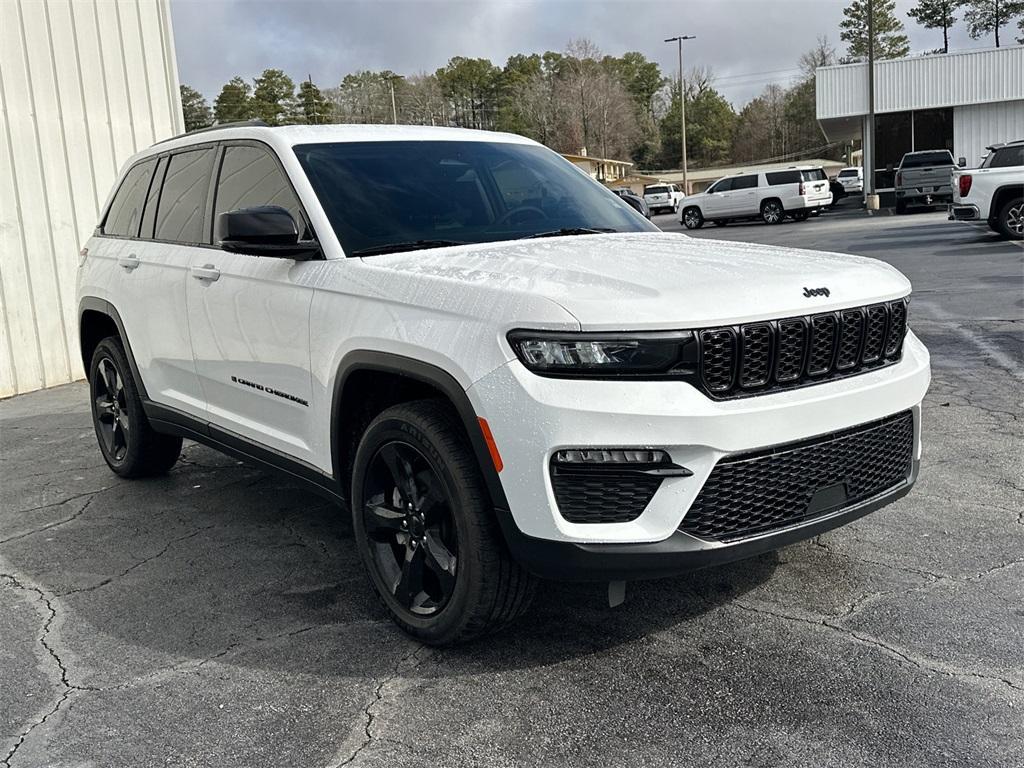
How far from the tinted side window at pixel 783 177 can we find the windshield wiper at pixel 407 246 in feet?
97.8

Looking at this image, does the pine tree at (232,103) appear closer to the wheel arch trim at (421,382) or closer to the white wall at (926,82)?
the white wall at (926,82)

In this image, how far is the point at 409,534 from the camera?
11.6 ft

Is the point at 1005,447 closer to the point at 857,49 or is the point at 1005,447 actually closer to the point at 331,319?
the point at 331,319

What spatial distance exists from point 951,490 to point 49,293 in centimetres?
858

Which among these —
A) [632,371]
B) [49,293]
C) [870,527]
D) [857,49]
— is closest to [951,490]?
[870,527]

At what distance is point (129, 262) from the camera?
5.38 metres

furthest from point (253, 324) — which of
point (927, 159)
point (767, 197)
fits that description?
point (767, 197)

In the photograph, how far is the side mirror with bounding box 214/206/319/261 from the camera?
12.1ft

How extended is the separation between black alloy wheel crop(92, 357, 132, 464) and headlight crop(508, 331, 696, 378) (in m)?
3.67

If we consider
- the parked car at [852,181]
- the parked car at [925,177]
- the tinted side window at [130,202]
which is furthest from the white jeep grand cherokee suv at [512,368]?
the parked car at [852,181]

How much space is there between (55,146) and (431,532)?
8341 mm

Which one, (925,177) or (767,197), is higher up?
(925,177)

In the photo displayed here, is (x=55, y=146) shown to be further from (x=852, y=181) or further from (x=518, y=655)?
(x=852, y=181)

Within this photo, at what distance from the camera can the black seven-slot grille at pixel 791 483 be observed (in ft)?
9.86
